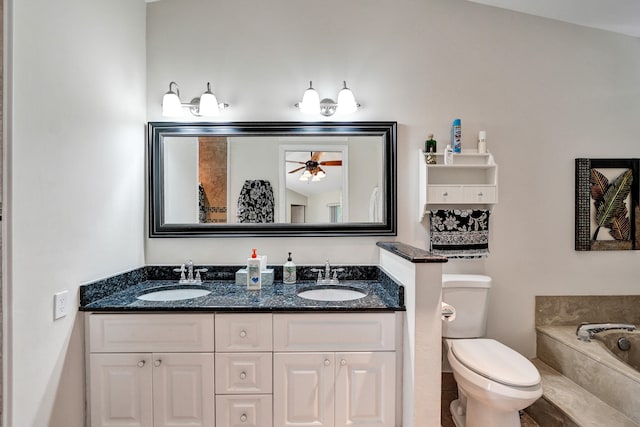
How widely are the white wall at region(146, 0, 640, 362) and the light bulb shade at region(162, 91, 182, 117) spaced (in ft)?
0.48

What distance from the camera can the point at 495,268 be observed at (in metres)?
2.16

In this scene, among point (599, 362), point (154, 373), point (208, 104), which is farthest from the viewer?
point (208, 104)

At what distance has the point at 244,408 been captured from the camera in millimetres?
1561

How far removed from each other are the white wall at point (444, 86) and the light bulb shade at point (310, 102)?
11 centimetres

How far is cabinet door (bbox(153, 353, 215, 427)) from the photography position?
155 cm

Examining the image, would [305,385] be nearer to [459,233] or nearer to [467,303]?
[467,303]

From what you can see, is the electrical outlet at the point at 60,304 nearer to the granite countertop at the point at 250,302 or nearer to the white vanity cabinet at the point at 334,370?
the granite countertop at the point at 250,302

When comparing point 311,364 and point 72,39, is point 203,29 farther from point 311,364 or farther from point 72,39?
point 311,364

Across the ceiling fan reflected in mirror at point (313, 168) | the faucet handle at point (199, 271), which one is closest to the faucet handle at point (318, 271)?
the ceiling fan reflected in mirror at point (313, 168)

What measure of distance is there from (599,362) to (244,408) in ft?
6.45

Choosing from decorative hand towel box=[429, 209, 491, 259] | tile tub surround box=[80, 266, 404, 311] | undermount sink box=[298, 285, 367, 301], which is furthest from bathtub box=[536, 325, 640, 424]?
undermount sink box=[298, 285, 367, 301]

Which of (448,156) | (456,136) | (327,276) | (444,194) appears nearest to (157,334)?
(327,276)

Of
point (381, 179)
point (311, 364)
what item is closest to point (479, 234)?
point (381, 179)

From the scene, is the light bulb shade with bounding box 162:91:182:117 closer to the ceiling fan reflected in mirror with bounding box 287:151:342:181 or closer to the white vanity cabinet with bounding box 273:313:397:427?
the ceiling fan reflected in mirror with bounding box 287:151:342:181
